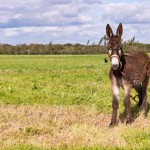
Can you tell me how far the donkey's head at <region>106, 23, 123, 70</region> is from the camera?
11.0m

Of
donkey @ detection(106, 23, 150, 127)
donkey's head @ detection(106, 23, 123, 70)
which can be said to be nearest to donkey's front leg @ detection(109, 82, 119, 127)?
donkey @ detection(106, 23, 150, 127)

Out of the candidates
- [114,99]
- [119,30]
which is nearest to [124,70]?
[114,99]

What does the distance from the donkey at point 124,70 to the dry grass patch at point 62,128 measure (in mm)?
764

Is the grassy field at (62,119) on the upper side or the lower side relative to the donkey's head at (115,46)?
lower

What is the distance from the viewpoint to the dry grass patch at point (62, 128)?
31.9 feet

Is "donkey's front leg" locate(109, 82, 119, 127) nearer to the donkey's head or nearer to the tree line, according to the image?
the donkey's head

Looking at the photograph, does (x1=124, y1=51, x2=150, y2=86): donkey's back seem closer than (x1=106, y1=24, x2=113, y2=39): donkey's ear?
No

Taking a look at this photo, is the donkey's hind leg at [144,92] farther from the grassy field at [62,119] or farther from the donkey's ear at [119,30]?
the donkey's ear at [119,30]

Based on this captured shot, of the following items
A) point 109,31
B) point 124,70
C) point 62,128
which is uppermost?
point 109,31

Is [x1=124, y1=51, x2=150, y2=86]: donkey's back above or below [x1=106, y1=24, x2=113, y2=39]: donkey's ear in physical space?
below

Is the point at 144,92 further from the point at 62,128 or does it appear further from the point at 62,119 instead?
the point at 62,128

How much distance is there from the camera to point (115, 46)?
439 inches

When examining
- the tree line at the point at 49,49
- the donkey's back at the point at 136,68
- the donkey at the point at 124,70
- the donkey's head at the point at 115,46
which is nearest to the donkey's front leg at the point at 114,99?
the donkey at the point at 124,70

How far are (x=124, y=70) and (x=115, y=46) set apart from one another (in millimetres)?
1067
